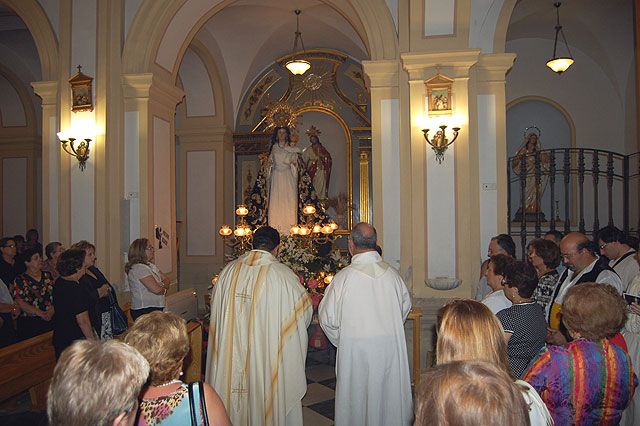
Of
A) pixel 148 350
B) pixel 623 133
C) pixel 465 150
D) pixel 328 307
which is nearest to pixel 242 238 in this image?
pixel 465 150

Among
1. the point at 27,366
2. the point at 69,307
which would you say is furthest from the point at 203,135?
the point at 69,307

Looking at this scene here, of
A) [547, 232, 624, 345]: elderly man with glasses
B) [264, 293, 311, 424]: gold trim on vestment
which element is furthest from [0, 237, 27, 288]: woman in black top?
[547, 232, 624, 345]: elderly man with glasses

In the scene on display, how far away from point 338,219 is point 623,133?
6.66 m

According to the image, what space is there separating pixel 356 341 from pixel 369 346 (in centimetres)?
10

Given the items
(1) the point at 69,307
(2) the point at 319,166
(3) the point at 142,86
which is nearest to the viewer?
(1) the point at 69,307

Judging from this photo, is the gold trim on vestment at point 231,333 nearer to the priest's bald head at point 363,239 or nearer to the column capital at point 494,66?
the priest's bald head at point 363,239

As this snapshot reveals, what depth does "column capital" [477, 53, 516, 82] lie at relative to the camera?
21.4 ft

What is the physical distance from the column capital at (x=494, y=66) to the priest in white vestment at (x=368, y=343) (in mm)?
3772

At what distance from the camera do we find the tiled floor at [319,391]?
15.9 ft

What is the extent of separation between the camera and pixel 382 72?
6.66 m

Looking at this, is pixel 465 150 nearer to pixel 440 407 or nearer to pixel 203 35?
pixel 440 407

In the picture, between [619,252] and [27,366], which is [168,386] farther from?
[619,252]

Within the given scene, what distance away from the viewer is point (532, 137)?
11547 millimetres

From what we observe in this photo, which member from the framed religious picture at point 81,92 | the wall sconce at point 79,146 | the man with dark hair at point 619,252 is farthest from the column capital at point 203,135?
the man with dark hair at point 619,252
